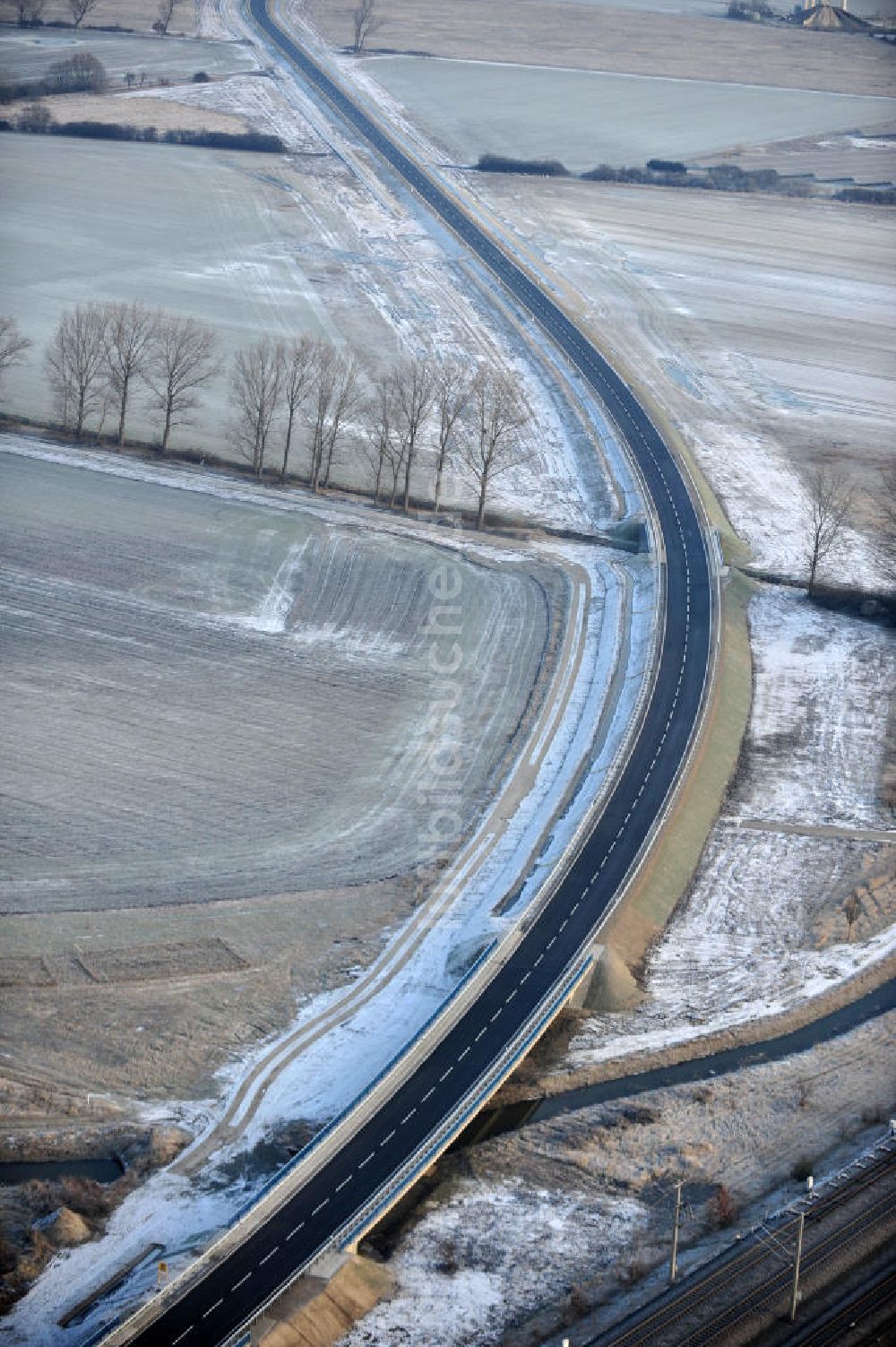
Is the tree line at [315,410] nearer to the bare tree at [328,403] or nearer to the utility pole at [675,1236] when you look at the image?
the bare tree at [328,403]

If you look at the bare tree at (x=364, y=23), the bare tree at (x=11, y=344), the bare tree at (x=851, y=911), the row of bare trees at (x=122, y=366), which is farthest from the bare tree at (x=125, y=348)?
the bare tree at (x=364, y=23)

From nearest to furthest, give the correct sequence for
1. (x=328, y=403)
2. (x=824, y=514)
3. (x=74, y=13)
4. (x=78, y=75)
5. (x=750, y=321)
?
(x=824, y=514) → (x=328, y=403) → (x=750, y=321) → (x=78, y=75) → (x=74, y=13)

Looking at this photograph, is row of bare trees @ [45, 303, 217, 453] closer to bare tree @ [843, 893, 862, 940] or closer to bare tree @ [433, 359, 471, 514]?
bare tree @ [433, 359, 471, 514]

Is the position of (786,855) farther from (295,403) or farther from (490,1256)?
(295,403)

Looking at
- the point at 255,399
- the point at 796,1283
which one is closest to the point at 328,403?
the point at 255,399

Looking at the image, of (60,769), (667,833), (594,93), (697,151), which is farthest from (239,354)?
(594,93)

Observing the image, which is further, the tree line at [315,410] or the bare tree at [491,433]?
the tree line at [315,410]
